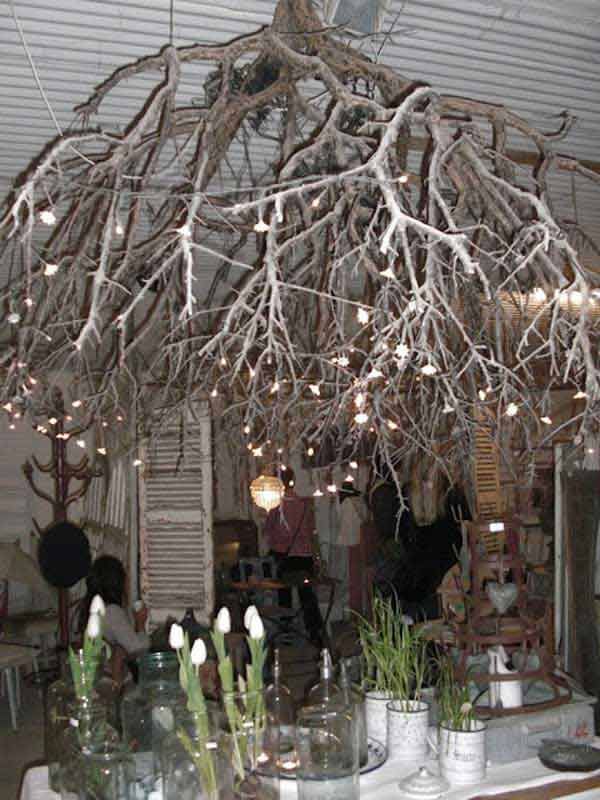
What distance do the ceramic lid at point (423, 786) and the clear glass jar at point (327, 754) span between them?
0.64 feet

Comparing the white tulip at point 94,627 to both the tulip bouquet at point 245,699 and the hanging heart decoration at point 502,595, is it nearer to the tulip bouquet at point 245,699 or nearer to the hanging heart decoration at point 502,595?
the tulip bouquet at point 245,699

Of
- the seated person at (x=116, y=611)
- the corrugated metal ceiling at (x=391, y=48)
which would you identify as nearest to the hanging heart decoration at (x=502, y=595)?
the corrugated metal ceiling at (x=391, y=48)

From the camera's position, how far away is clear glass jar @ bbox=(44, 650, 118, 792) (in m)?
2.93

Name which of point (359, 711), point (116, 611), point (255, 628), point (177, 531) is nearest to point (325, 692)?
point (359, 711)

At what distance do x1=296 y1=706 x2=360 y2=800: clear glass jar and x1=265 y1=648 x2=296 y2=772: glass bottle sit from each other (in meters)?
0.16

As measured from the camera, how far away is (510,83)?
10.6 ft

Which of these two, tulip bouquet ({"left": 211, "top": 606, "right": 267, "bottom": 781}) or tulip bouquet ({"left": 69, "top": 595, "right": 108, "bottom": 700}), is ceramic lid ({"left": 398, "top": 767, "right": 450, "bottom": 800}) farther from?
tulip bouquet ({"left": 69, "top": 595, "right": 108, "bottom": 700})

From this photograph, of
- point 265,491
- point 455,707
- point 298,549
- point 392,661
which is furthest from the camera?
point 298,549

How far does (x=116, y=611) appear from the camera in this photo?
17.5 ft

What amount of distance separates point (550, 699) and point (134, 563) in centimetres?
469

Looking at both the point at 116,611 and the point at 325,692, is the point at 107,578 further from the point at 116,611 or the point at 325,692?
the point at 325,692

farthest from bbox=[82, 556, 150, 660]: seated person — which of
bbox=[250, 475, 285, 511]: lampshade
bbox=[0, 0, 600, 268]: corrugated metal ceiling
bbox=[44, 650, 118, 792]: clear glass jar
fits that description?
bbox=[0, 0, 600, 268]: corrugated metal ceiling

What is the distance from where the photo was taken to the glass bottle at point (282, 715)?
2.87 m

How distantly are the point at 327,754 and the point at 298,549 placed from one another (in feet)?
21.2
